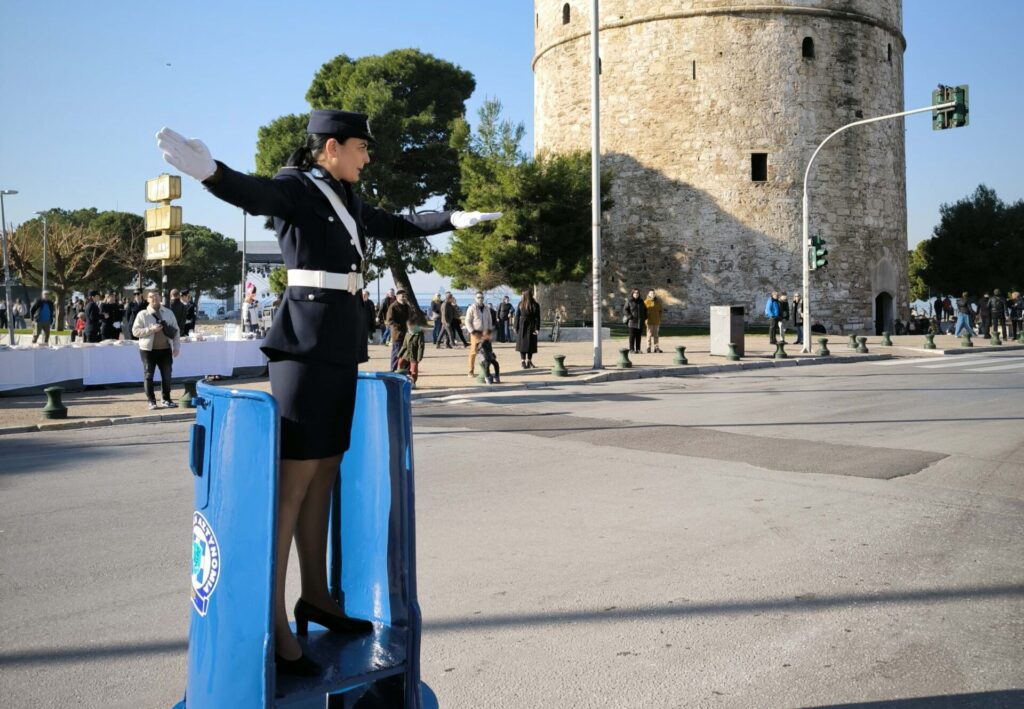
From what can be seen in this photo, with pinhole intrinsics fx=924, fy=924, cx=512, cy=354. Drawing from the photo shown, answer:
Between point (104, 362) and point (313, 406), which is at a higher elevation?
point (313, 406)

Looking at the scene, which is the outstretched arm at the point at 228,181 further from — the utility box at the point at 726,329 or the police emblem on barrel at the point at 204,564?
the utility box at the point at 726,329

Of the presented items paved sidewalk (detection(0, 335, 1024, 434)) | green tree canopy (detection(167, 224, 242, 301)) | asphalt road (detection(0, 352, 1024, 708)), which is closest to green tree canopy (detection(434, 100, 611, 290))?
paved sidewalk (detection(0, 335, 1024, 434))

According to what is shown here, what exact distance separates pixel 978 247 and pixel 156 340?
5704 centimetres

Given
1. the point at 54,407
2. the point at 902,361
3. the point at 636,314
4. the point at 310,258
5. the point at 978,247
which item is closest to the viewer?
the point at 310,258

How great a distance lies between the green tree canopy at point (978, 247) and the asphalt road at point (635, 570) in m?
53.6

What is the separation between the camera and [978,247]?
2280 inches

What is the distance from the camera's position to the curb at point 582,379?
443 inches

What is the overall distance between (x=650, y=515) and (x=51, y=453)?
6.28 metres

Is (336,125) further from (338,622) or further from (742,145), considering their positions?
(742,145)

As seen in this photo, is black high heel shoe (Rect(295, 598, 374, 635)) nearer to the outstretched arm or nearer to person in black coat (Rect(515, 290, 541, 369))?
the outstretched arm

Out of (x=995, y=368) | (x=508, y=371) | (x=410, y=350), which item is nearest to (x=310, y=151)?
(x=410, y=350)

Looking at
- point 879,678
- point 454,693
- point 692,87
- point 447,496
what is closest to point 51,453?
point 447,496

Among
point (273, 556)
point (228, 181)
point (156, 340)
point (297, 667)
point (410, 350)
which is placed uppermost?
point (228, 181)

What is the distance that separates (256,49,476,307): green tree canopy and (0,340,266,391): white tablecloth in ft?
64.6
